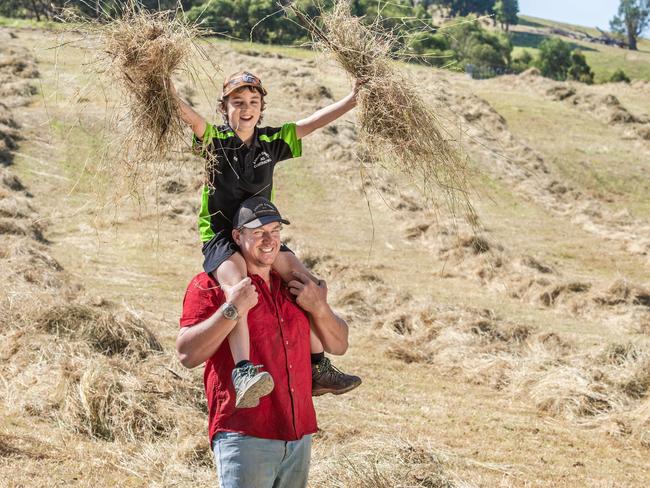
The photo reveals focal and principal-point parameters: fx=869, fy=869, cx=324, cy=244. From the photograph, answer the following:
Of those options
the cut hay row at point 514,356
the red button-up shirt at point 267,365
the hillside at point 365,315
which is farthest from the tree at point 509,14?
the red button-up shirt at point 267,365

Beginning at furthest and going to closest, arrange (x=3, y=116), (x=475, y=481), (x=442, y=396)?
1. (x=3, y=116)
2. (x=442, y=396)
3. (x=475, y=481)

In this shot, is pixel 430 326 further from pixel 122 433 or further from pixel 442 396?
pixel 122 433

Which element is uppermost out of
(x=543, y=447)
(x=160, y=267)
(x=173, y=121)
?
(x=173, y=121)

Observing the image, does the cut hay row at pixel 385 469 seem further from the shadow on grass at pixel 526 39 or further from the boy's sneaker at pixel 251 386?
the shadow on grass at pixel 526 39

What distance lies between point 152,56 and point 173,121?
0.33 metres

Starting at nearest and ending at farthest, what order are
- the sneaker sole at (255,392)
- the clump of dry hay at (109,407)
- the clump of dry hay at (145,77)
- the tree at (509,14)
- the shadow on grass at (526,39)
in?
the sneaker sole at (255,392) < the clump of dry hay at (145,77) < the clump of dry hay at (109,407) < the shadow on grass at (526,39) < the tree at (509,14)

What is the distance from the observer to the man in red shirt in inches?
122

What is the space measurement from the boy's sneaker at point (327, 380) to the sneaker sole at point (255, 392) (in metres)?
0.78

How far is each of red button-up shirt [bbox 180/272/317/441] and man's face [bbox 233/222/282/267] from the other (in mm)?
74

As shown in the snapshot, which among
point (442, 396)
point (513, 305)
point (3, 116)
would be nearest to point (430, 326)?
point (442, 396)

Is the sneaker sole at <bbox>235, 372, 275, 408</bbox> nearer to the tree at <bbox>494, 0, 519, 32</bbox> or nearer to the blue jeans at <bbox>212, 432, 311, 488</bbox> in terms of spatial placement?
the blue jeans at <bbox>212, 432, 311, 488</bbox>

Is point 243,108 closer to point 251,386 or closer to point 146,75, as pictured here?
point 146,75

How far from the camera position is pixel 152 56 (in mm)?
3672

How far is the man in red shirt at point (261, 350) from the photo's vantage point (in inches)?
122
